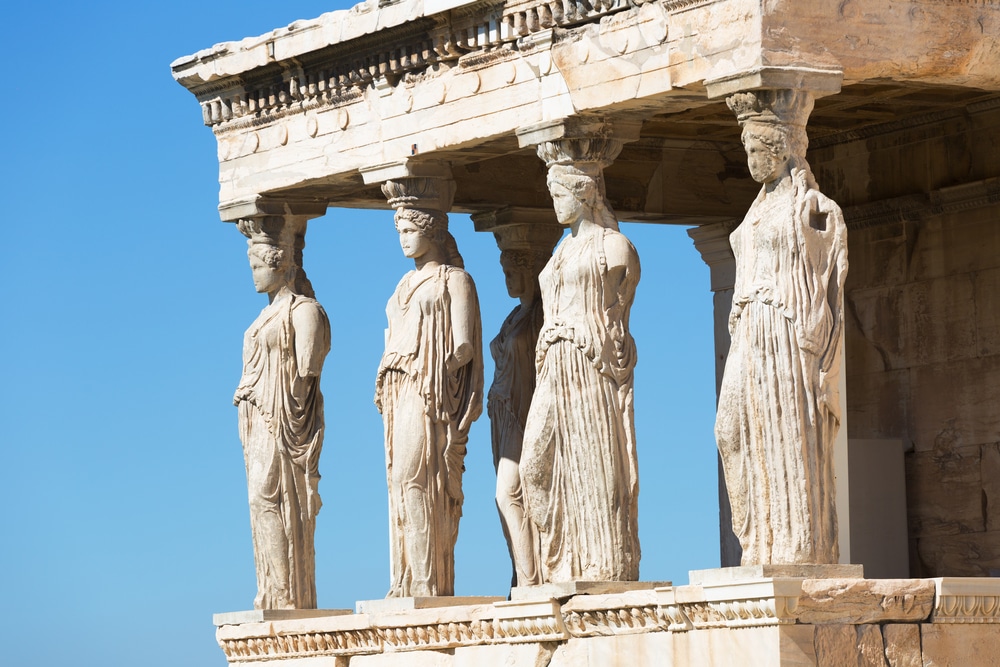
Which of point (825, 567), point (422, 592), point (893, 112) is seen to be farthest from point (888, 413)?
point (825, 567)

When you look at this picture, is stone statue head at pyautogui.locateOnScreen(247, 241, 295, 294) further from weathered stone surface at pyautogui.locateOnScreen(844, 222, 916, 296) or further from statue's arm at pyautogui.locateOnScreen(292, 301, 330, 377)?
weathered stone surface at pyautogui.locateOnScreen(844, 222, 916, 296)

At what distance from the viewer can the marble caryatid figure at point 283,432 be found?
19453 mm

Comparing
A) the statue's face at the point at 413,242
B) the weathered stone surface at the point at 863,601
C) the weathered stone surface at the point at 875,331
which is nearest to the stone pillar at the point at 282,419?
the statue's face at the point at 413,242

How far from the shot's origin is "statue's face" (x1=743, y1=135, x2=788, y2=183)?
1573 centimetres

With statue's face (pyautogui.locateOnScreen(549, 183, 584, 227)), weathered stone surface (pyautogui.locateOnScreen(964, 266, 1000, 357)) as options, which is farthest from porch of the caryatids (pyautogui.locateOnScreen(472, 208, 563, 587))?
weathered stone surface (pyautogui.locateOnScreen(964, 266, 1000, 357))

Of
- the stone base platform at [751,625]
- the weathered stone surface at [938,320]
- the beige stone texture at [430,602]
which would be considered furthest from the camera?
the weathered stone surface at [938,320]

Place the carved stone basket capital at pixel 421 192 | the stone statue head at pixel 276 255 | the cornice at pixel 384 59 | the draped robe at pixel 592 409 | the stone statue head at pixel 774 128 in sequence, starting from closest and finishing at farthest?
the stone statue head at pixel 774 128 < the draped robe at pixel 592 409 < the cornice at pixel 384 59 < the carved stone basket capital at pixel 421 192 < the stone statue head at pixel 276 255

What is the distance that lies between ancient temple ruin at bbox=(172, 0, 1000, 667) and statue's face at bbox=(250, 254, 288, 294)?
326mm

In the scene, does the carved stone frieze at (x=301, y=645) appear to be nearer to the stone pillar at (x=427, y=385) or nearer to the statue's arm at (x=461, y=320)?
the stone pillar at (x=427, y=385)

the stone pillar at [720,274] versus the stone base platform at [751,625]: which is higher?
the stone pillar at [720,274]

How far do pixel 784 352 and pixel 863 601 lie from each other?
139 centimetres

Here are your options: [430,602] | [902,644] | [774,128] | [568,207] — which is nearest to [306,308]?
[430,602]

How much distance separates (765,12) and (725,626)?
321cm

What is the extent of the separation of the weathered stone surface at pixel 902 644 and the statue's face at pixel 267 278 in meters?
5.93
